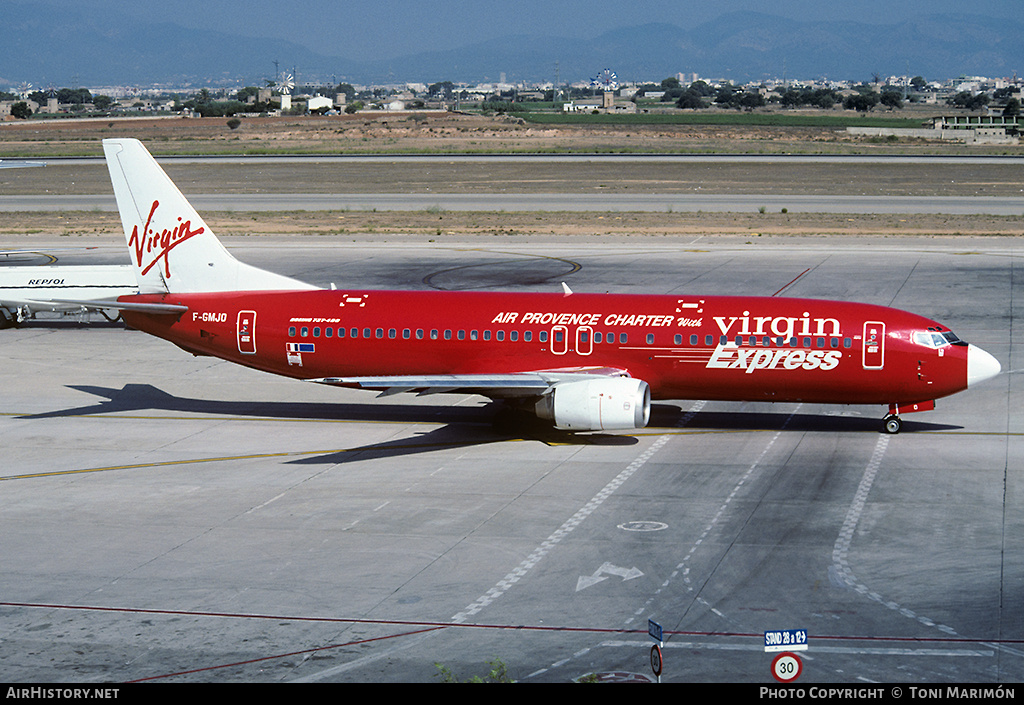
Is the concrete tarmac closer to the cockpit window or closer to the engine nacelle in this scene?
the engine nacelle

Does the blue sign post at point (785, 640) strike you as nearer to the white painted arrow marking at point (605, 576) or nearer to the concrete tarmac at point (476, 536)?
the concrete tarmac at point (476, 536)

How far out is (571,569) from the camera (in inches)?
1040

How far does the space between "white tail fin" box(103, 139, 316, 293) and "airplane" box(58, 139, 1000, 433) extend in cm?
5

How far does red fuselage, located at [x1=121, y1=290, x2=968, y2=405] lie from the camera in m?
37.0

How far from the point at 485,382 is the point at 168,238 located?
545 inches

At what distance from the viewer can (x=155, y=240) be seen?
41.7 m

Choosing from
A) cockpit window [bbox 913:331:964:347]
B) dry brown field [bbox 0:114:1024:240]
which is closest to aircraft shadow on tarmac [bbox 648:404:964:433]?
cockpit window [bbox 913:331:964:347]

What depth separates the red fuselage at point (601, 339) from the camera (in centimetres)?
3700

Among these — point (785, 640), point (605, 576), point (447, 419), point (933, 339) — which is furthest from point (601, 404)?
point (785, 640)

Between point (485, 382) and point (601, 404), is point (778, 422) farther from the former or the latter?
point (485, 382)
